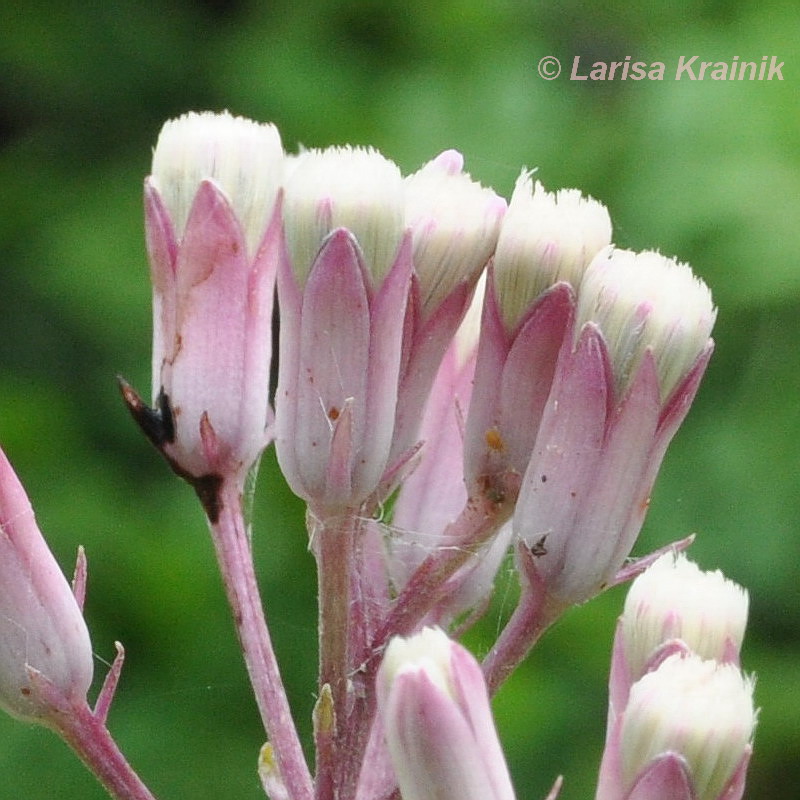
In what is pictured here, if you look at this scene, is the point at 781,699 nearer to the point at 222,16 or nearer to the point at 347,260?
the point at 347,260

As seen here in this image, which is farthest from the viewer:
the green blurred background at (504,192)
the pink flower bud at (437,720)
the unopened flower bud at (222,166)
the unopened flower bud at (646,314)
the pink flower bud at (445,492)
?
the green blurred background at (504,192)

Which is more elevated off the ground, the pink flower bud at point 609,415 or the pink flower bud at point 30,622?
the pink flower bud at point 609,415

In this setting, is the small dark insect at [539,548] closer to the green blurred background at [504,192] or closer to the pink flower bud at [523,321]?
the pink flower bud at [523,321]

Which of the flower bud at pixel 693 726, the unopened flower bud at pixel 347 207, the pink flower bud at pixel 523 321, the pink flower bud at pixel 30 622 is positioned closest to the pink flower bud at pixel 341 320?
the unopened flower bud at pixel 347 207

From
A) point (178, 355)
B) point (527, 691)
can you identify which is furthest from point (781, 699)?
point (178, 355)

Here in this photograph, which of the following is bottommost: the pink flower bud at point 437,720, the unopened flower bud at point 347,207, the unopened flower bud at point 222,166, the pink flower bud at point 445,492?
the pink flower bud at point 437,720

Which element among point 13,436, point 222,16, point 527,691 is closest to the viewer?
point 527,691
